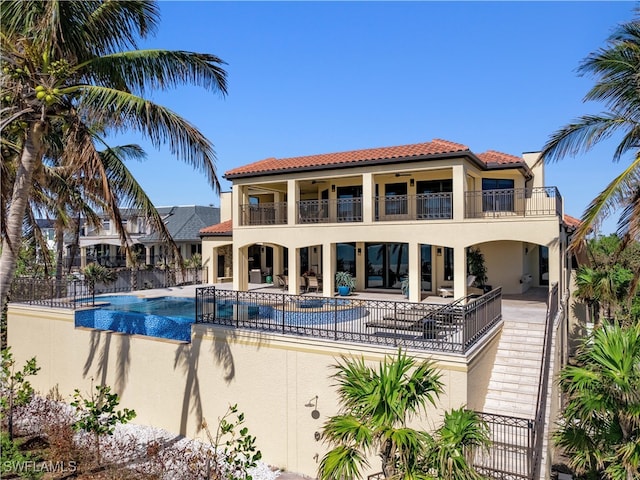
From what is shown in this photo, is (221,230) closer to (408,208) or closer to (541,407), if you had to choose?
(408,208)

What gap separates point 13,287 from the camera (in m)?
19.1

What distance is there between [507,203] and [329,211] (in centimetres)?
921

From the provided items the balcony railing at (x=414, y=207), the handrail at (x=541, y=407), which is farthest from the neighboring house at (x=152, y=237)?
the handrail at (x=541, y=407)

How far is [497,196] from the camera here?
64.4 feet

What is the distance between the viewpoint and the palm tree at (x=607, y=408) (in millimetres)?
7621

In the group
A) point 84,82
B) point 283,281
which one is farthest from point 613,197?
point 283,281

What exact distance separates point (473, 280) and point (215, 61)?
15.0m

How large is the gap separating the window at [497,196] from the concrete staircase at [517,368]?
5.56 m

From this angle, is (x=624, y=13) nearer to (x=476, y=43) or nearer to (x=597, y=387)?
(x=476, y=43)

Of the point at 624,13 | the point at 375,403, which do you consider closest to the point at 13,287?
the point at 375,403

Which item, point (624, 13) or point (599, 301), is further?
point (599, 301)

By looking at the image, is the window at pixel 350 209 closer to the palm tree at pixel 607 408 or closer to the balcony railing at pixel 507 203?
the balcony railing at pixel 507 203

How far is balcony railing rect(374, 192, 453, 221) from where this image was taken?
20.6 meters

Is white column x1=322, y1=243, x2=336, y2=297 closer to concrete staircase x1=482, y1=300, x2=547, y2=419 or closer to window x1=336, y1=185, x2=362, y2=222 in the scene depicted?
window x1=336, y1=185, x2=362, y2=222
